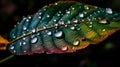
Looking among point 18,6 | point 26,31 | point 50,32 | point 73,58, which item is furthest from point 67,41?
point 18,6

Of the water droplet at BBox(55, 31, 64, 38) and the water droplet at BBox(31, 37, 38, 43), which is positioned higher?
the water droplet at BBox(55, 31, 64, 38)

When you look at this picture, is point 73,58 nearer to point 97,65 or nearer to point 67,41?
point 97,65

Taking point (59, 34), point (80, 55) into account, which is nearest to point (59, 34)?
point (59, 34)

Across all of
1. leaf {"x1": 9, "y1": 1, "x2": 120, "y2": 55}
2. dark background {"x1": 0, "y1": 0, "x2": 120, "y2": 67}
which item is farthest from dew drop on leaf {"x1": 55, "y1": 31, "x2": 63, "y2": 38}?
dark background {"x1": 0, "y1": 0, "x2": 120, "y2": 67}

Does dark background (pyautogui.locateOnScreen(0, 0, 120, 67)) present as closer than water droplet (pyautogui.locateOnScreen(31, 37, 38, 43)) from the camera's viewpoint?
No

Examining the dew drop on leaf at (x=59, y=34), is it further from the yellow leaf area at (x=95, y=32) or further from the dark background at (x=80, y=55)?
the dark background at (x=80, y=55)

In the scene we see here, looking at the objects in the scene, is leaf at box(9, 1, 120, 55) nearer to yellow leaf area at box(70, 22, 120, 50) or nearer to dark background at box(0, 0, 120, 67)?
yellow leaf area at box(70, 22, 120, 50)

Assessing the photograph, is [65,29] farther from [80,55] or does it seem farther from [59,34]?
[80,55]
